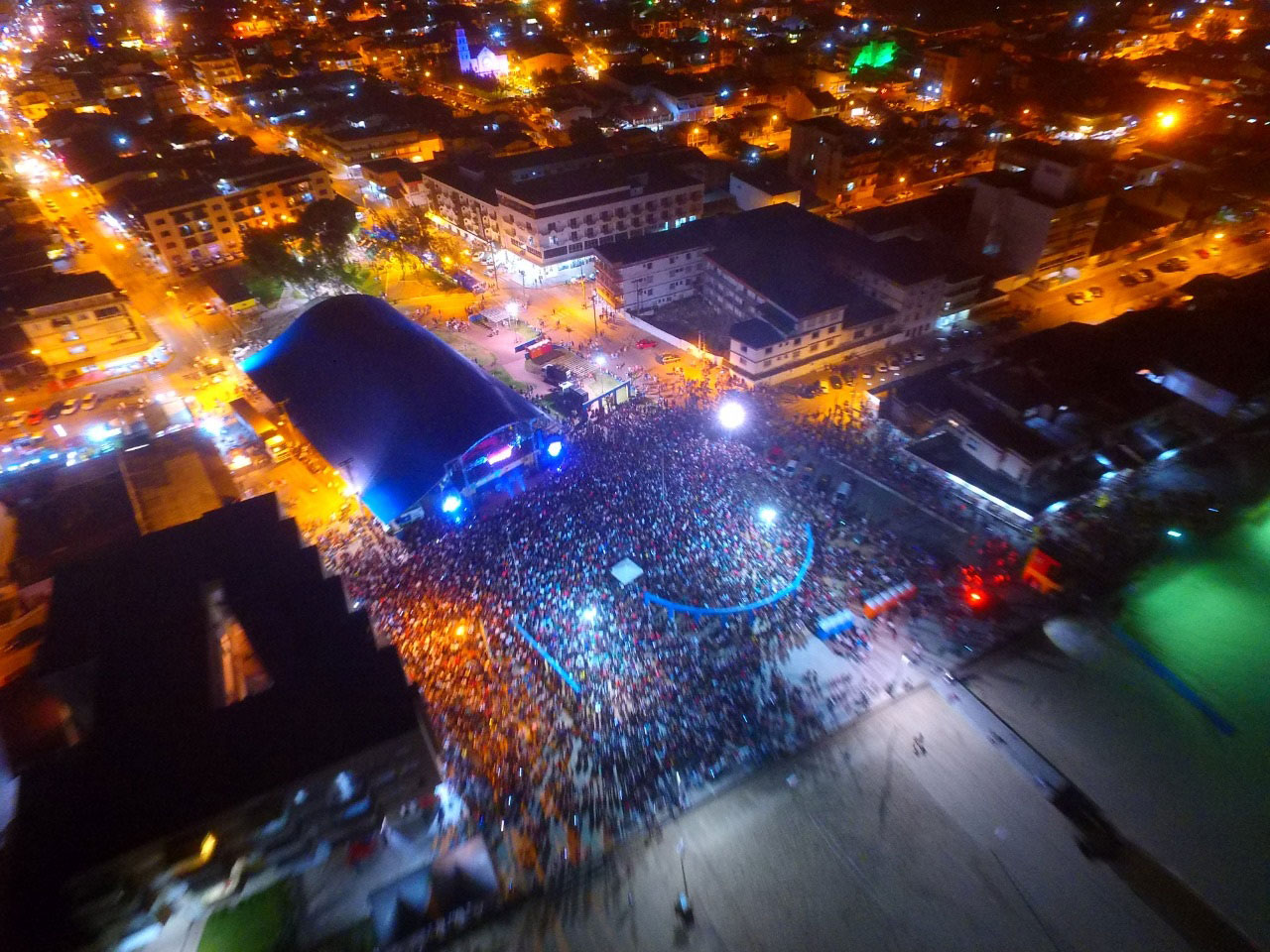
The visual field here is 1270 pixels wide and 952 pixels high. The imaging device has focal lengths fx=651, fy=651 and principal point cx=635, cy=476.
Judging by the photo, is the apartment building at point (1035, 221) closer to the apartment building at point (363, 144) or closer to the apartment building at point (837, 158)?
the apartment building at point (837, 158)

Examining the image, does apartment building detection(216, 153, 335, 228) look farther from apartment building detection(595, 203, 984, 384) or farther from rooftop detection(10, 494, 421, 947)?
A: rooftop detection(10, 494, 421, 947)

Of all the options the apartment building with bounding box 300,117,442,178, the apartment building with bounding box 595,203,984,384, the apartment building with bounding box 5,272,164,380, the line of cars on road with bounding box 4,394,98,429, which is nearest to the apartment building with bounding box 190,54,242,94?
the apartment building with bounding box 300,117,442,178

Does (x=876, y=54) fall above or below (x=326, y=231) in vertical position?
above

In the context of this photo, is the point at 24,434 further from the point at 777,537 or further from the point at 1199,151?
the point at 1199,151

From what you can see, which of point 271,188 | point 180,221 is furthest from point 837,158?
point 180,221

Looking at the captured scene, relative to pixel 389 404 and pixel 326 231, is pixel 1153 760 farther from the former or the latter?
pixel 326 231

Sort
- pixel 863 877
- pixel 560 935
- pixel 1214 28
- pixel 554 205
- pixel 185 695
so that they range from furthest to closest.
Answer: pixel 1214 28 < pixel 554 205 < pixel 863 877 < pixel 185 695 < pixel 560 935

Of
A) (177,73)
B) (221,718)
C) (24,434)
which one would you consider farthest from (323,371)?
(177,73)
